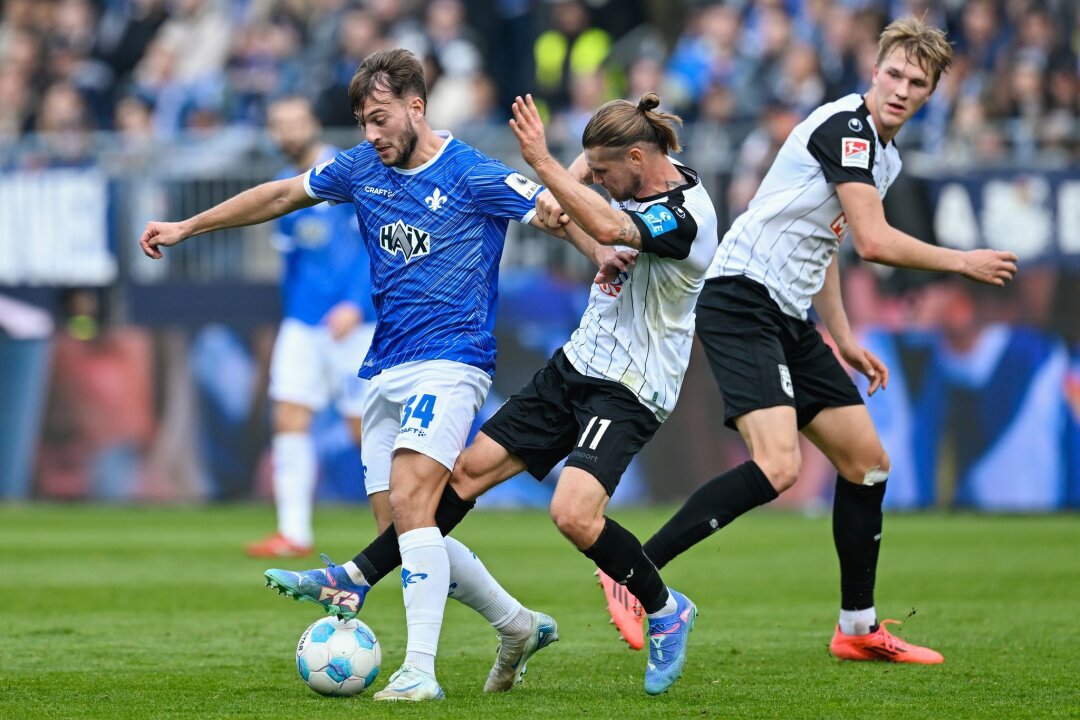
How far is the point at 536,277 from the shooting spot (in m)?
16.0

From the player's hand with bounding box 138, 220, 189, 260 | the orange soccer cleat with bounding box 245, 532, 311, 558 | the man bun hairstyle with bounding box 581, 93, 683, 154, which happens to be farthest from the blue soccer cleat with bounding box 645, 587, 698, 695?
the orange soccer cleat with bounding box 245, 532, 311, 558

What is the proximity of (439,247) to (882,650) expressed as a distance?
8.19ft

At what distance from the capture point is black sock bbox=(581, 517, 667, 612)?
6.21 m

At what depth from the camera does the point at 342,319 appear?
1123 centimetres

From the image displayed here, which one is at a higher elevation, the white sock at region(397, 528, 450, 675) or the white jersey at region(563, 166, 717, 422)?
the white jersey at region(563, 166, 717, 422)

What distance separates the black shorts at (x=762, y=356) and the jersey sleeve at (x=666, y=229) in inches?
41.0

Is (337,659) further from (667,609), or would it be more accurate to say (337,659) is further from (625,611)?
(625,611)

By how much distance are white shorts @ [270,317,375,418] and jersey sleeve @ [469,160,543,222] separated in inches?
202

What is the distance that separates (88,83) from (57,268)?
4.14 metres

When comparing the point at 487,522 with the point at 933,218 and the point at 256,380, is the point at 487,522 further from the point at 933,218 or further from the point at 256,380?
the point at 933,218

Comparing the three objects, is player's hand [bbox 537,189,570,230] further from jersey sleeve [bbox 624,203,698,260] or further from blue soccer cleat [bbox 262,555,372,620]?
blue soccer cleat [bbox 262,555,372,620]

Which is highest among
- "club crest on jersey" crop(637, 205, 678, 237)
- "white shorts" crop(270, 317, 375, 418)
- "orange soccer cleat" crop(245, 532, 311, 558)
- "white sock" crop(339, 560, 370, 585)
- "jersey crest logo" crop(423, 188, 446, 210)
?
"jersey crest logo" crop(423, 188, 446, 210)

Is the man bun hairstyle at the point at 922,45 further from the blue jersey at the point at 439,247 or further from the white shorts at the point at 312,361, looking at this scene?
the white shorts at the point at 312,361

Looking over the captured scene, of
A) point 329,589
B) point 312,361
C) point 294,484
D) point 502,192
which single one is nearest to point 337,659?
point 329,589
